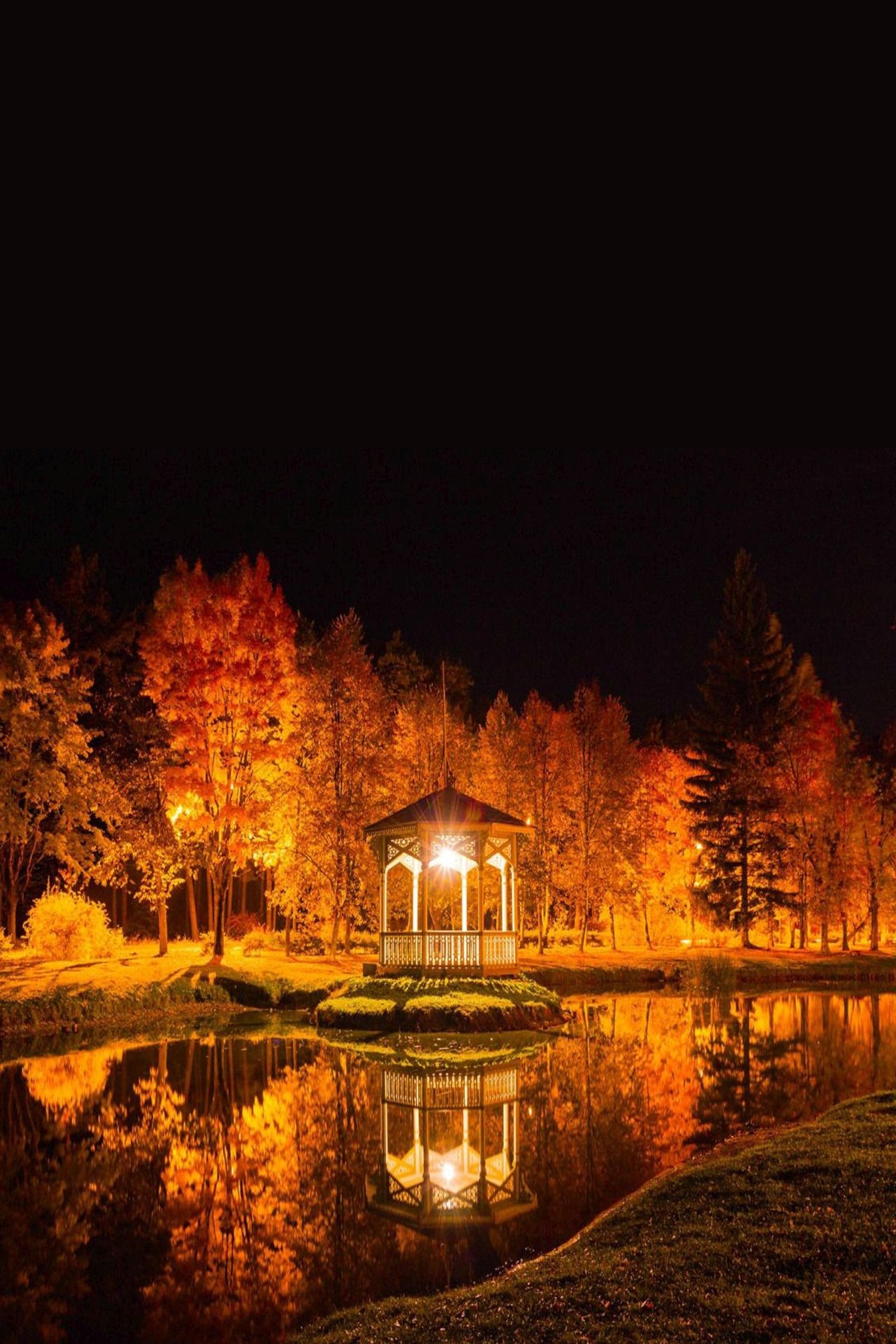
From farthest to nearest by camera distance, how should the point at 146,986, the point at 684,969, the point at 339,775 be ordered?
the point at 684,969, the point at 339,775, the point at 146,986

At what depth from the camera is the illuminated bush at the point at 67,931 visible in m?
28.2

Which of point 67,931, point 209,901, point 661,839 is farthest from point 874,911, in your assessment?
point 67,931

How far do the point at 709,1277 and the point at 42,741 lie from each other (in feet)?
94.2

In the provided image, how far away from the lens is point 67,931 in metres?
28.2

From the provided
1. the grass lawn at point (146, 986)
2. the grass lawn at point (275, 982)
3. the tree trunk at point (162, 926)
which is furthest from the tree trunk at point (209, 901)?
the grass lawn at point (146, 986)

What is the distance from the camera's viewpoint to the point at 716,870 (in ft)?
153

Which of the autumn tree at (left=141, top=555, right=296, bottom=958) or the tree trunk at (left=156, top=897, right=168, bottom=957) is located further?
the tree trunk at (left=156, top=897, right=168, bottom=957)

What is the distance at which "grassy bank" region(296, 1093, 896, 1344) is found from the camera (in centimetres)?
589

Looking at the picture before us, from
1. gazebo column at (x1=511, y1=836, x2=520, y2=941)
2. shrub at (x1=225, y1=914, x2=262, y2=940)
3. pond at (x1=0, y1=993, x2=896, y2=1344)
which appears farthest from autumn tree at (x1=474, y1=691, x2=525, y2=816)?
pond at (x1=0, y1=993, x2=896, y2=1344)

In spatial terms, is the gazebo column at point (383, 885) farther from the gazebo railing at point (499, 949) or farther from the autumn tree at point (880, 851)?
the autumn tree at point (880, 851)

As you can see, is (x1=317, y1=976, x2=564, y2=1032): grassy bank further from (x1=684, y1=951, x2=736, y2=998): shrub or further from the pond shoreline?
(x1=684, y1=951, x2=736, y2=998): shrub

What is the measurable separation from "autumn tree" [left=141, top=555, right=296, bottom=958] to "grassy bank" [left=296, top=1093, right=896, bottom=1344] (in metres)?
22.9

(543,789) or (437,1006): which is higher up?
(543,789)

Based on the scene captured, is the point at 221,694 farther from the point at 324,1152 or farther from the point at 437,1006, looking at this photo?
the point at 324,1152
